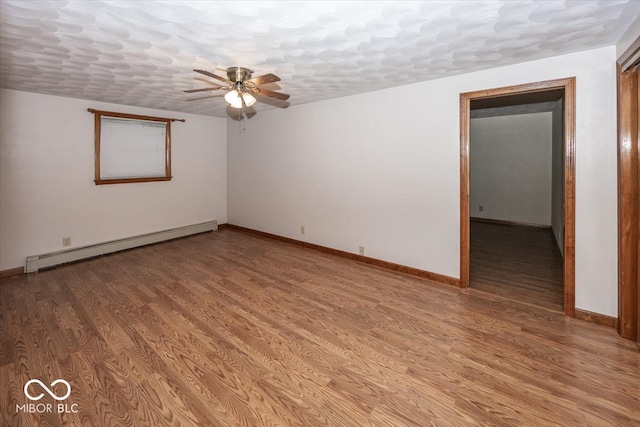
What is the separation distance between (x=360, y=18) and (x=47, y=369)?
10.5 ft

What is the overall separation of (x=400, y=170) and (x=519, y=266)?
2159mm

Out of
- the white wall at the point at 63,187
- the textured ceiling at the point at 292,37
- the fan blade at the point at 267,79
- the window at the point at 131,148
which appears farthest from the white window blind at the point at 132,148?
the fan blade at the point at 267,79

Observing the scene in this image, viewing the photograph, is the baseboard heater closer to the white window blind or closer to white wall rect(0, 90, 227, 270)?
white wall rect(0, 90, 227, 270)

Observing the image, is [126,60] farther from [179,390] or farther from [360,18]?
[179,390]

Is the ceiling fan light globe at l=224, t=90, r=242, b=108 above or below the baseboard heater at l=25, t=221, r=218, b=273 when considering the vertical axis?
above

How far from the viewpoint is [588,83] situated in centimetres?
255

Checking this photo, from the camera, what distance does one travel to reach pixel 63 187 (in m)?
4.20

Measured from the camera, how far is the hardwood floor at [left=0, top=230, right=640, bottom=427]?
1.68m

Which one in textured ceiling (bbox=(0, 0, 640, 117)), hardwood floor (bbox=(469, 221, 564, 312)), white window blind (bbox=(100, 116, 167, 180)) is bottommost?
hardwood floor (bbox=(469, 221, 564, 312))

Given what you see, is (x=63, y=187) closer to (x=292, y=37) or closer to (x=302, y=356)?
(x=292, y=37)

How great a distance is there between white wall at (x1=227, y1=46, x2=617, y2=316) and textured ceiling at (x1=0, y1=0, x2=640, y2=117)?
274 mm

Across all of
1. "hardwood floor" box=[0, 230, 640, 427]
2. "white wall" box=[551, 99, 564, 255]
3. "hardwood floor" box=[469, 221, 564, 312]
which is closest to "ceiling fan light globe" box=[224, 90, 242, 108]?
"hardwood floor" box=[0, 230, 640, 427]

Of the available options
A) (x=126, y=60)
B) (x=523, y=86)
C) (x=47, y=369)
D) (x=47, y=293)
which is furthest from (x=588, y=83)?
(x=47, y=293)

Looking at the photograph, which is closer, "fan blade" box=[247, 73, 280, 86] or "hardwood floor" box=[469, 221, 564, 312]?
"fan blade" box=[247, 73, 280, 86]
